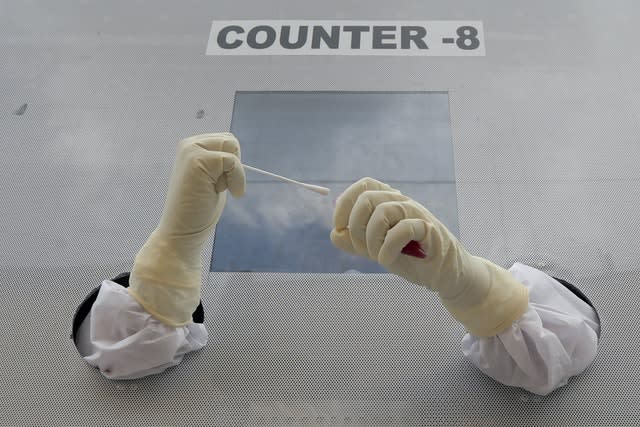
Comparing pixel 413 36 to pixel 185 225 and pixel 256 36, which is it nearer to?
pixel 256 36

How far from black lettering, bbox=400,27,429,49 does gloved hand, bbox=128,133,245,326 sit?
992mm

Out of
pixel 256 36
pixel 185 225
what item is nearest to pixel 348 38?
pixel 256 36

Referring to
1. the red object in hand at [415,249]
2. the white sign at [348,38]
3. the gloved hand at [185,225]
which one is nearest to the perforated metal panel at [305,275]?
the white sign at [348,38]

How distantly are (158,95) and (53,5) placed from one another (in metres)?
0.65

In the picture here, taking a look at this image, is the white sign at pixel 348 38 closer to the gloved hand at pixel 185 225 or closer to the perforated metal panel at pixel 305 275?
the perforated metal panel at pixel 305 275

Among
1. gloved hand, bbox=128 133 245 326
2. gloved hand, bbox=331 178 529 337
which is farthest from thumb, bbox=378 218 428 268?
gloved hand, bbox=128 133 245 326

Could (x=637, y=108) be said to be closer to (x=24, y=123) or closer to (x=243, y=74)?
(x=243, y=74)

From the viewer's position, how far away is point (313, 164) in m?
1.84

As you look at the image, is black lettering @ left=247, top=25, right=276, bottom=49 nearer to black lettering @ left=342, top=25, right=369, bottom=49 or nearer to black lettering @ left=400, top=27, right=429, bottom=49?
black lettering @ left=342, top=25, right=369, bottom=49

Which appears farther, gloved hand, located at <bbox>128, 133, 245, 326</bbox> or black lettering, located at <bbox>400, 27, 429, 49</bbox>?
black lettering, located at <bbox>400, 27, 429, 49</bbox>

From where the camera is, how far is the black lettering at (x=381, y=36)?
212 centimetres

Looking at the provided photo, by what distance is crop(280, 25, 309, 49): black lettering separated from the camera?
7.02ft

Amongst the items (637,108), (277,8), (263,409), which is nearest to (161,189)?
(263,409)

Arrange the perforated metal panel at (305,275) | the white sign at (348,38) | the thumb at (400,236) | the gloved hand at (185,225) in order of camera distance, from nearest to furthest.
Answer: the thumb at (400,236)
the gloved hand at (185,225)
the perforated metal panel at (305,275)
the white sign at (348,38)
